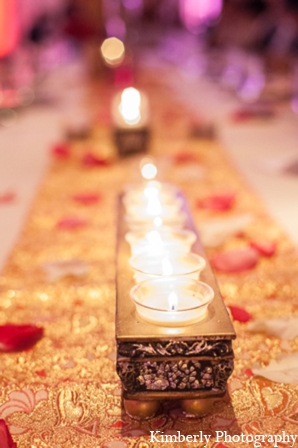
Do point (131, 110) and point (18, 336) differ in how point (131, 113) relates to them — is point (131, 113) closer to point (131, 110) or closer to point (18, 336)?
point (131, 110)

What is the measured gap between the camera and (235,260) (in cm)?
131

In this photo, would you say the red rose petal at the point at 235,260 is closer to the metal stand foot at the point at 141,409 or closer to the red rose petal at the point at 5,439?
the metal stand foot at the point at 141,409

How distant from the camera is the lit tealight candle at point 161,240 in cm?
98

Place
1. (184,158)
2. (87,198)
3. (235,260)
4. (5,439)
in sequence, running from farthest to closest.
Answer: (184,158)
(87,198)
(235,260)
(5,439)

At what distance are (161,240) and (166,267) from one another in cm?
14

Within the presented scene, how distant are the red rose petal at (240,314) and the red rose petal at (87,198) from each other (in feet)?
2.76

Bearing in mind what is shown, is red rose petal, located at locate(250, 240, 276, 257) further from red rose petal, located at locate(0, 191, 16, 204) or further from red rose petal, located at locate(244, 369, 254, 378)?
red rose petal, located at locate(0, 191, 16, 204)

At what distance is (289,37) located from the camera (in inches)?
202

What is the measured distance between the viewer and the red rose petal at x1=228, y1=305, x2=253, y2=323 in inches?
41.6

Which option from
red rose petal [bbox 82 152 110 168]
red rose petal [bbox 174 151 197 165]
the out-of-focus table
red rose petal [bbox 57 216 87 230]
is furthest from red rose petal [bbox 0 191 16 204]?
red rose petal [bbox 174 151 197 165]

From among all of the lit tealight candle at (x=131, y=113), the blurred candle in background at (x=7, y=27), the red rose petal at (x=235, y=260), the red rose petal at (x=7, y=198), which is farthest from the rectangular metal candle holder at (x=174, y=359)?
the blurred candle in background at (x=7, y=27)

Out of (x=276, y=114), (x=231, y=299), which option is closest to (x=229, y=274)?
(x=231, y=299)

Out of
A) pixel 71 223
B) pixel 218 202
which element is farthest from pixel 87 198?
pixel 218 202

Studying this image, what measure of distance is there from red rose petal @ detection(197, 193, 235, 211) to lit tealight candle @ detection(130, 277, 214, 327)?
0.88m
